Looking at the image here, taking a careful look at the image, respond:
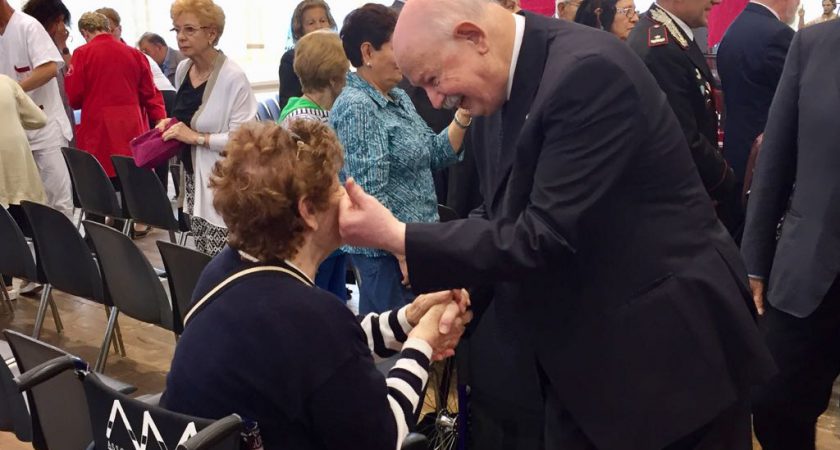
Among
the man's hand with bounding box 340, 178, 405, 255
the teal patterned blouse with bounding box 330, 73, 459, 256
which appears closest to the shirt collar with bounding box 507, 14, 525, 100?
the man's hand with bounding box 340, 178, 405, 255

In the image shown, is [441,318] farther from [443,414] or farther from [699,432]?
[443,414]

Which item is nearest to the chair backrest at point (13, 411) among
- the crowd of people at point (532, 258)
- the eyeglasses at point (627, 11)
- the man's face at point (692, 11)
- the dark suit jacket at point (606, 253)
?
the crowd of people at point (532, 258)

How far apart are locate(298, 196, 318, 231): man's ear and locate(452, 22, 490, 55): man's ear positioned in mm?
390

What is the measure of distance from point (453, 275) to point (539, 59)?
1.34ft

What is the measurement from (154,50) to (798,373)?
22.4 feet

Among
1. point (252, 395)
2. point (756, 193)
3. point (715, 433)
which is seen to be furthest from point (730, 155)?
point (252, 395)

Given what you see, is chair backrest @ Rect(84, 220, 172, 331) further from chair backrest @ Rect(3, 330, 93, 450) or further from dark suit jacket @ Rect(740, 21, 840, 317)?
dark suit jacket @ Rect(740, 21, 840, 317)

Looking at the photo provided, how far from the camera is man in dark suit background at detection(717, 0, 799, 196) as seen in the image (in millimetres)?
3490

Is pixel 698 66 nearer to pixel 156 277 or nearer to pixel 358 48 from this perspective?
pixel 358 48

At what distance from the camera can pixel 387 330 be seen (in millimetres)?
1911

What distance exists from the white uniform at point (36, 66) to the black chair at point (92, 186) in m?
0.07

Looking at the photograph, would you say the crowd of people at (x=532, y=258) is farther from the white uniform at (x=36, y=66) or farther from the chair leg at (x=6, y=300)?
the white uniform at (x=36, y=66)

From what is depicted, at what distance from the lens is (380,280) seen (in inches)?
115

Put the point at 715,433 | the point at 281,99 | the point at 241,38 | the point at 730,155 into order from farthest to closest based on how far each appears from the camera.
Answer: the point at 241,38 → the point at 281,99 → the point at 730,155 → the point at 715,433
